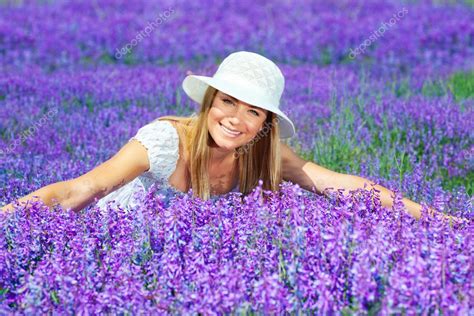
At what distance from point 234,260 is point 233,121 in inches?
46.7

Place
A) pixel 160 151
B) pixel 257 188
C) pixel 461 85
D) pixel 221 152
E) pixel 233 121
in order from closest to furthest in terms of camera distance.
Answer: pixel 257 188 → pixel 233 121 → pixel 160 151 → pixel 221 152 → pixel 461 85

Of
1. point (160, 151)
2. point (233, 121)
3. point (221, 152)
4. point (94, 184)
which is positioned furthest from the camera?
point (221, 152)

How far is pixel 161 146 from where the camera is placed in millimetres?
4410

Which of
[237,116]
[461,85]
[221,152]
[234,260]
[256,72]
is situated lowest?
[461,85]

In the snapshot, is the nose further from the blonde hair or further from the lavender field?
the lavender field

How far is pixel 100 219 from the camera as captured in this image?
3.60 metres

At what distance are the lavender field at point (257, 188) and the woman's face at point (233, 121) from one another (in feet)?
1.14

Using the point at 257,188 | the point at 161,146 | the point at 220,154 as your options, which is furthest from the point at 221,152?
the point at 257,188

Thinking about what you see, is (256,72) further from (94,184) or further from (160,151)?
(94,184)

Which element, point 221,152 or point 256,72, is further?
point 221,152

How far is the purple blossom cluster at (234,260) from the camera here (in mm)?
2795

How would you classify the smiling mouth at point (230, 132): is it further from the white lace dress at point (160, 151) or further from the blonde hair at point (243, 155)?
the white lace dress at point (160, 151)

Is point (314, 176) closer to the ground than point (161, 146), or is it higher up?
closer to the ground

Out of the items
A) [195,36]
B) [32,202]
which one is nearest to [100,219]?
[32,202]
